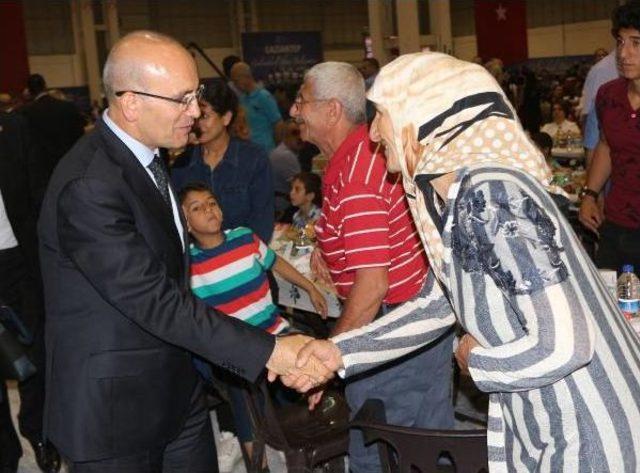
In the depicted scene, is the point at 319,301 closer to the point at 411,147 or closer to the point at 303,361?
the point at 303,361

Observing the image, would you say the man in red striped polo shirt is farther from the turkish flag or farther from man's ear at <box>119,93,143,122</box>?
the turkish flag

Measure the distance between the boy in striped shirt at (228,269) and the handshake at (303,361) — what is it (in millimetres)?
1193

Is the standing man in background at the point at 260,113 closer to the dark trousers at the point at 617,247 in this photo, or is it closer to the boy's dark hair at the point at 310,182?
the boy's dark hair at the point at 310,182

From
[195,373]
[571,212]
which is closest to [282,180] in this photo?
[571,212]

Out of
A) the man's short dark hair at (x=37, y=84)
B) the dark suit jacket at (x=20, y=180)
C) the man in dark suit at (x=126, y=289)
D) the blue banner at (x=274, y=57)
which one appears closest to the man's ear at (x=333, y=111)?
the man in dark suit at (x=126, y=289)

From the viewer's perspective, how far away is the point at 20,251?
Answer: 13.7 feet

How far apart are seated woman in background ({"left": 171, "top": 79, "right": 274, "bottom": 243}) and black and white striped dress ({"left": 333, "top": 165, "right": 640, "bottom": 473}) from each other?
109 inches

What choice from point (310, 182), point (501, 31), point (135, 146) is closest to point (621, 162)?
point (310, 182)

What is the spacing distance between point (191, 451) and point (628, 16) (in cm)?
265

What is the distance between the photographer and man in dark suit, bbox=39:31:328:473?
2.34m

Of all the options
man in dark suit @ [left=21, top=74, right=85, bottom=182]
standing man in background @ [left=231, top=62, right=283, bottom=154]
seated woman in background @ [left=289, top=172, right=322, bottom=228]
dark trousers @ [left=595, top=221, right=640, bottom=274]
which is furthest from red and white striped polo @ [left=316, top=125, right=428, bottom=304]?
standing man in background @ [left=231, top=62, right=283, bottom=154]

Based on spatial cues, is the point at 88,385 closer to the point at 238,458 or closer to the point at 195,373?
the point at 195,373

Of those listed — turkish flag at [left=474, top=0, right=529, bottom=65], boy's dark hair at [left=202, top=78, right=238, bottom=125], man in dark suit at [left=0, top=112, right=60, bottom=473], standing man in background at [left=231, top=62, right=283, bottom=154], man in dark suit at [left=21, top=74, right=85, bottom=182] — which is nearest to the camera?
man in dark suit at [left=0, top=112, right=60, bottom=473]

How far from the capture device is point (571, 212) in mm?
5953
